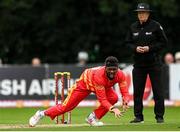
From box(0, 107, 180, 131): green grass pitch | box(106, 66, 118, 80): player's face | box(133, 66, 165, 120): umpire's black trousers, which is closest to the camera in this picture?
box(0, 107, 180, 131): green grass pitch

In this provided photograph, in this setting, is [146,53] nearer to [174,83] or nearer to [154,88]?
[154,88]

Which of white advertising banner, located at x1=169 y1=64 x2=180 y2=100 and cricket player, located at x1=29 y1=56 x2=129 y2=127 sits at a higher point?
white advertising banner, located at x1=169 y1=64 x2=180 y2=100

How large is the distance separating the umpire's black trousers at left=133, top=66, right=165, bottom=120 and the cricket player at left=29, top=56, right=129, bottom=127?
3.01 ft

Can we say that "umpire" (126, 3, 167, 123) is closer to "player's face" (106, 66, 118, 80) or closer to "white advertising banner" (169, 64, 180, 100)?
"player's face" (106, 66, 118, 80)

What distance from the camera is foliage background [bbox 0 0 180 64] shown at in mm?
36000

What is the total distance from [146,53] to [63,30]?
65.5 ft

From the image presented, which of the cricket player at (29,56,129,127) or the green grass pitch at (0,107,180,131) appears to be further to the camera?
the cricket player at (29,56,129,127)

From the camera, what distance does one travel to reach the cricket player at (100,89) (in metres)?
15.3

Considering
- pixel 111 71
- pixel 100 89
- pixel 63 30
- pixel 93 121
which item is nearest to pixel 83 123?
pixel 93 121

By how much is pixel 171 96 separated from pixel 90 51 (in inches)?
427

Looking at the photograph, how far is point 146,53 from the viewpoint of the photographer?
1659 cm

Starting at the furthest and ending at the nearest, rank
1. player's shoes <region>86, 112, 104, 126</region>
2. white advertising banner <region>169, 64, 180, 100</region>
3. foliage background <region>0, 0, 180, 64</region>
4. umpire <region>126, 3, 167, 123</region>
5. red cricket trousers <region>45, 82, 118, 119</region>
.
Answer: foliage background <region>0, 0, 180, 64</region>, white advertising banner <region>169, 64, 180, 100</region>, umpire <region>126, 3, 167, 123</region>, player's shoes <region>86, 112, 104, 126</region>, red cricket trousers <region>45, 82, 118, 119</region>

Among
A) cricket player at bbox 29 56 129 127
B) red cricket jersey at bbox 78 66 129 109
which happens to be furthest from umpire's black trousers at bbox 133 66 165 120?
red cricket jersey at bbox 78 66 129 109

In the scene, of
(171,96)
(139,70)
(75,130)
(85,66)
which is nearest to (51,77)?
(85,66)
